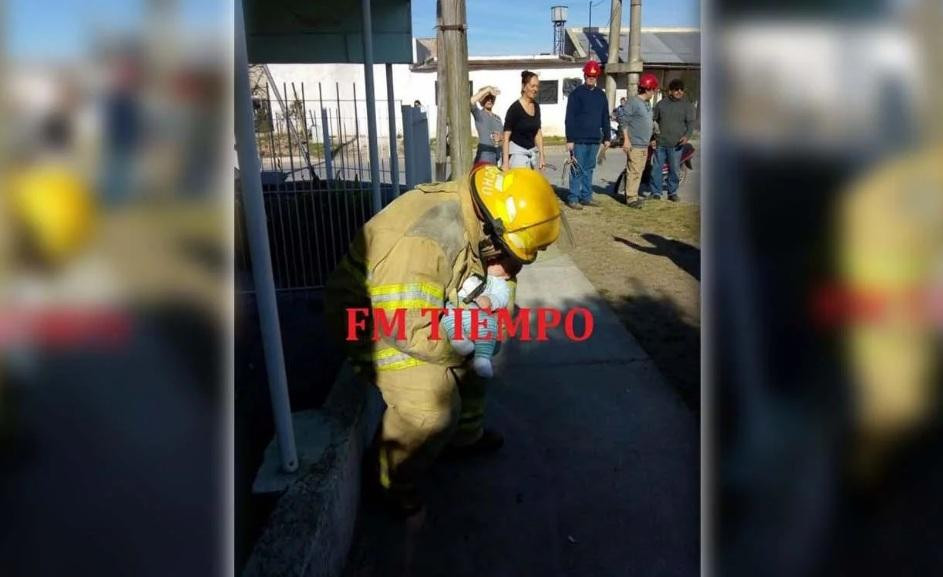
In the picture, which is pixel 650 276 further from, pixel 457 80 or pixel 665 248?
pixel 457 80

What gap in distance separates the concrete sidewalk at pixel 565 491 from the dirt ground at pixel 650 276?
276mm

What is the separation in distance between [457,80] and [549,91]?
65.6 feet

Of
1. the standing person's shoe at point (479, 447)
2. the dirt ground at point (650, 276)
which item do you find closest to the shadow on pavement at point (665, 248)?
the dirt ground at point (650, 276)

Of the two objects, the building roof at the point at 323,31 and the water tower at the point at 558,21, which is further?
the water tower at the point at 558,21

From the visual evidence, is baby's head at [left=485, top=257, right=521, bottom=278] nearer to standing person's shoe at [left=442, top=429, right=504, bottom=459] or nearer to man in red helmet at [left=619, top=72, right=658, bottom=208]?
standing person's shoe at [left=442, top=429, right=504, bottom=459]

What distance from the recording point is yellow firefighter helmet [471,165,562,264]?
8.48 feet

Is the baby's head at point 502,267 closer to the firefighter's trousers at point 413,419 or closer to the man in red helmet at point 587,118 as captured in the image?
the firefighter's trousers at point 413,419

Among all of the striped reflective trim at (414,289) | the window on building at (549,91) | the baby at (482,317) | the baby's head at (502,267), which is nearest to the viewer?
the striped reflective trim at (414,289)

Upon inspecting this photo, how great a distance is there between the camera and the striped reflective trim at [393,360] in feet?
8.28

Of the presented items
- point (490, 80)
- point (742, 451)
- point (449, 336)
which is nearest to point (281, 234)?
point (449, 336)

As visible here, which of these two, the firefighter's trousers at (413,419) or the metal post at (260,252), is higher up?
the metal post at (260,252)

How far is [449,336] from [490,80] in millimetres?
24240

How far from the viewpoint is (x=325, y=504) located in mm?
2160

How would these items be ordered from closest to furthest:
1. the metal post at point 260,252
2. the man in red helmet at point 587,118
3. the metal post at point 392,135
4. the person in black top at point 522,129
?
the metal post at point 260,252 → the metal post at point 392,135 → the person in black top at point 522,129 → the man in red helmet at point 587,118
